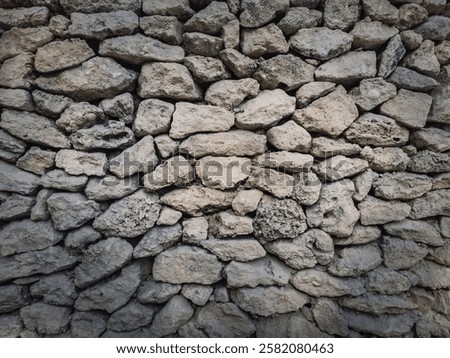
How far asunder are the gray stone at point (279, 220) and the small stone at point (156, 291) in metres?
0.68

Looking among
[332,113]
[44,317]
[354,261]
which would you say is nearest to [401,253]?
[354,261]

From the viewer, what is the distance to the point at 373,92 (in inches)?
61.7

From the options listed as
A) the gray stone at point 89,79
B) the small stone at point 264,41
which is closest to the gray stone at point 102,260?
the gray stone at point 89,79

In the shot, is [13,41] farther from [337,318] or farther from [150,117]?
[337,318]

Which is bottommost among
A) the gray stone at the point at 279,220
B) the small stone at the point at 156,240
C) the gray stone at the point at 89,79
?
the small stone at the point at 156,240

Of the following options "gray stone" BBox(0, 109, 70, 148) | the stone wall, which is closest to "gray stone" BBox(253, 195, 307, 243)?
the stone wall

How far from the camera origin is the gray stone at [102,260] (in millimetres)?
1585

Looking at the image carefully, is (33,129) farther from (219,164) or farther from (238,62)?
(238,62)

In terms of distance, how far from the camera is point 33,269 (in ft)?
5.21

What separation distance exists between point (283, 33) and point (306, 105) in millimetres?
471

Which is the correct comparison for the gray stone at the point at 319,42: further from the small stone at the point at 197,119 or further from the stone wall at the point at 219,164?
the small stone at the point at 197,119

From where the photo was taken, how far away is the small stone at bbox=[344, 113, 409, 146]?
5.18 ft

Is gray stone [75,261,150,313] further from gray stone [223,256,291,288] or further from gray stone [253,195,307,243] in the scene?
gray stone [253,195,307,243]

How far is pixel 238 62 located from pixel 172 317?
167 cm
